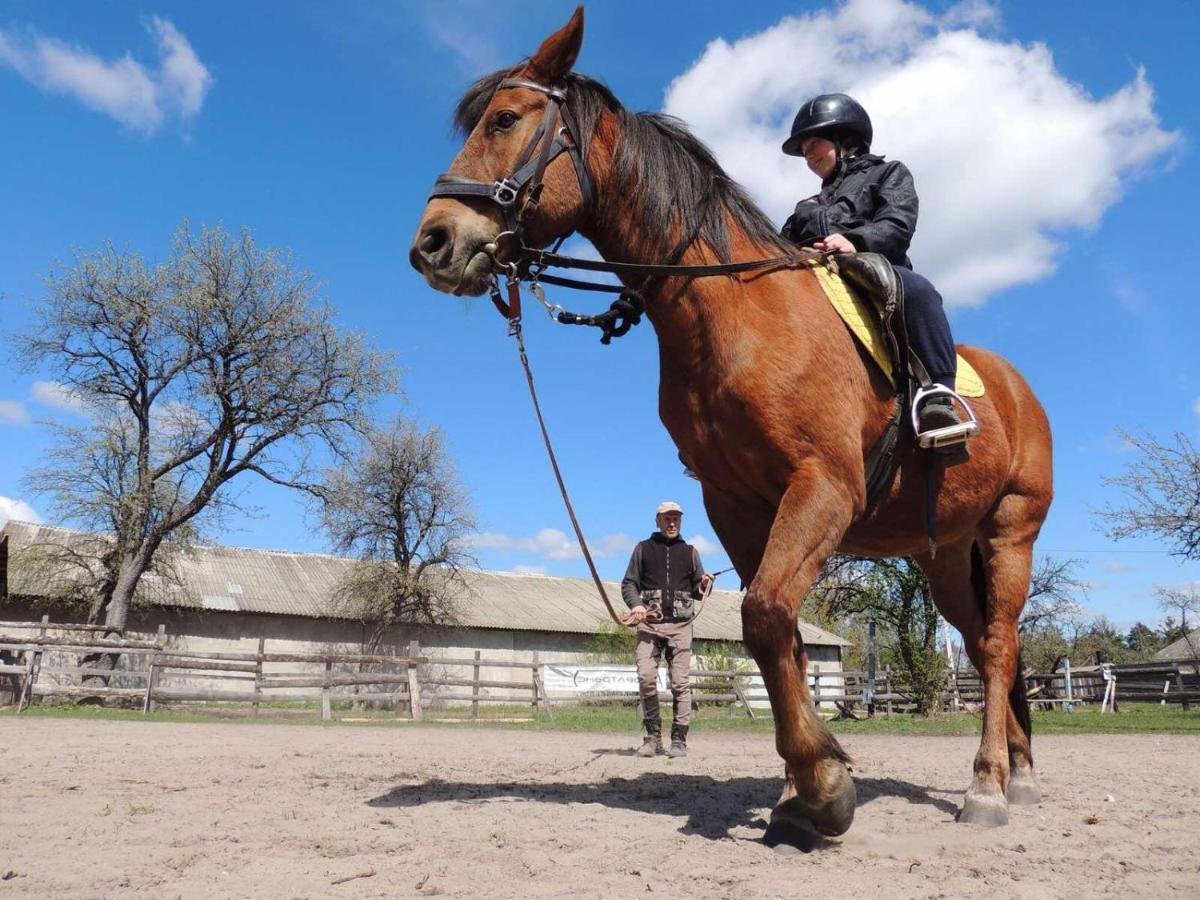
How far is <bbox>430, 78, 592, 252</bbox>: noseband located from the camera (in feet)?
12.6

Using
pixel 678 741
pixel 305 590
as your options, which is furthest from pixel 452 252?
pixel 305 590

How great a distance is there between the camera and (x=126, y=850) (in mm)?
3475

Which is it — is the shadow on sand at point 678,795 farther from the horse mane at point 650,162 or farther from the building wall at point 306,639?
the building wall at point 306,639

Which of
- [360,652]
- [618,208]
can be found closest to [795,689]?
[618,208]

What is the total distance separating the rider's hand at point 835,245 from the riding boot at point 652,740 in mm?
6324

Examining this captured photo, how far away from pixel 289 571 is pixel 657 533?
4047 centimetres

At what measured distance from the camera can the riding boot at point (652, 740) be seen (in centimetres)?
923

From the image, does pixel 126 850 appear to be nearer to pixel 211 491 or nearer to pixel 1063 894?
pixel 1063 894

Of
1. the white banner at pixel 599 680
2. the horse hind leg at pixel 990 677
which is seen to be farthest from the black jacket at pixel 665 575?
the white banner at pixel 599 680

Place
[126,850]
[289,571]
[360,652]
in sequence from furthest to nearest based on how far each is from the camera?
[289,571]
[360,652]
[126,850]

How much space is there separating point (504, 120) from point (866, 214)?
7.07 ft

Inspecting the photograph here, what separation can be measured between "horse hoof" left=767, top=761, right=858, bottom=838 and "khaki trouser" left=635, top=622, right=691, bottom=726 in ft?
18.8

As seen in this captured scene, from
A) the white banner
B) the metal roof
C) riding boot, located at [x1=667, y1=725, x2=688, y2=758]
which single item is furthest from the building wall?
riding boot, located at [x1=667, y1=725, x2=688, y2=758]

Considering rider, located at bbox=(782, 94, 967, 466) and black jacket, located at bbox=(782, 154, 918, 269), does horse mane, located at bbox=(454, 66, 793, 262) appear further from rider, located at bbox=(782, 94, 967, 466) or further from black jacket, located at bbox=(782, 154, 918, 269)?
black jacket, located at bbox=(782, 154, 918, 269)
